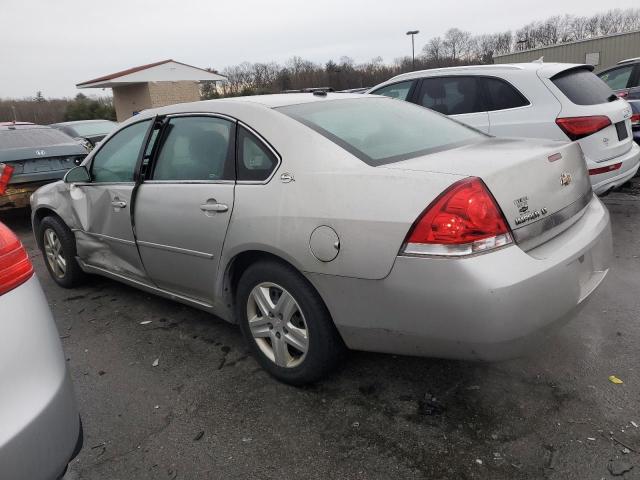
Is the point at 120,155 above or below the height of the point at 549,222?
above

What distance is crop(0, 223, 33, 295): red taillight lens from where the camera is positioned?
1574mm

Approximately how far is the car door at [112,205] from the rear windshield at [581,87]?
3.73 metres

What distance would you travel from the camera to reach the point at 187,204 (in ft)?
9.75

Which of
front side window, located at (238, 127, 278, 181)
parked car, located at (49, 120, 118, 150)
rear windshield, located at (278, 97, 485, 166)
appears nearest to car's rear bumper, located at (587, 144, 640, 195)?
rear windshield, located at (278, 97, 485, 166)

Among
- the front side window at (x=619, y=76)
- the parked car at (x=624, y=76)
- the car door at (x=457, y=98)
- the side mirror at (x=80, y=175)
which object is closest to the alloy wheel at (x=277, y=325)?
the side mirror at (x=80, y=175)

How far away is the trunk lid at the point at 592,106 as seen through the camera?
14.9 feet

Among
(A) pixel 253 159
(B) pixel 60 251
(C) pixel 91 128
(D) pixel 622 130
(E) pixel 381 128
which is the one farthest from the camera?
(C) pixel 91 128

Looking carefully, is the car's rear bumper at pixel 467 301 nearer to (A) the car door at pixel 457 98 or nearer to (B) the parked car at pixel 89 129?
(A) the car door at pixel 457 98

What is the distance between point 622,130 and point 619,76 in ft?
18.5

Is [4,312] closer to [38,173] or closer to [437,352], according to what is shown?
[437,352]

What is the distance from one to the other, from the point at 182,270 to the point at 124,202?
748 millimetres

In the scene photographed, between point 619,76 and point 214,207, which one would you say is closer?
point 214,207

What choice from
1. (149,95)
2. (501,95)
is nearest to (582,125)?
(501,95)

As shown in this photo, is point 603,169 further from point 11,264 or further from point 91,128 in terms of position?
point 91,128
